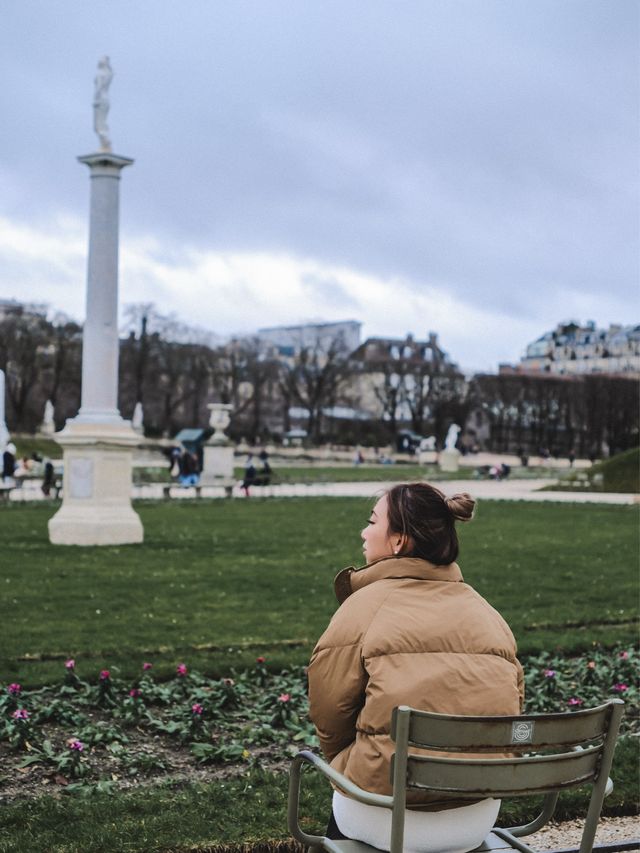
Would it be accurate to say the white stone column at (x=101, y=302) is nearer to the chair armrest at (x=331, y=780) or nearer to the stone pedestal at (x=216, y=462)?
the chair armrest at (x=331, y=780)

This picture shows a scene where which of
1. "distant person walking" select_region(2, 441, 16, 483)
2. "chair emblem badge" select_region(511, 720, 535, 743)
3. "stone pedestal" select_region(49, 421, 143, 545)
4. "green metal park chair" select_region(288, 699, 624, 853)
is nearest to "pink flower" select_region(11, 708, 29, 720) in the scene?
"green metal park chair" select_region(288, 699, 624, 853)

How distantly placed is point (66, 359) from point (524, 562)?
2155 inches

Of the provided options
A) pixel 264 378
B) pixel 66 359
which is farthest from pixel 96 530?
pixel 264 378

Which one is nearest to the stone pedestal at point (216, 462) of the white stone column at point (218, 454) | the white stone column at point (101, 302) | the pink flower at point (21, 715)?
the white stone column at point (218, 454)

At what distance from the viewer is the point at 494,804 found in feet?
9.99

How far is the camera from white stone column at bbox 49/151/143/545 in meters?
15.4

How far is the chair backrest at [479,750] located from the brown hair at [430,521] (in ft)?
1.60

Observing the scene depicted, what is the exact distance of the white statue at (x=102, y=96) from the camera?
631 inches

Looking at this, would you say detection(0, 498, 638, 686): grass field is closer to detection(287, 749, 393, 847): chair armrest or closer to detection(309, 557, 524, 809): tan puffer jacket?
detection(287, 749, 393, 847): chair armrest

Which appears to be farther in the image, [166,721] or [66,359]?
[66,359]

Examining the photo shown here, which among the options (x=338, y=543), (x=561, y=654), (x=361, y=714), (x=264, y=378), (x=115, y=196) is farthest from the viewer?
(x=264, y=378)

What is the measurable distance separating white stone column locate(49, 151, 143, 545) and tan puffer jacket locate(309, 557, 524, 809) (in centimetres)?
1267

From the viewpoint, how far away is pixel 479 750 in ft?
8.95

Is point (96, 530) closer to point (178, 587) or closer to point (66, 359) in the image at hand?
point (178, 587)
